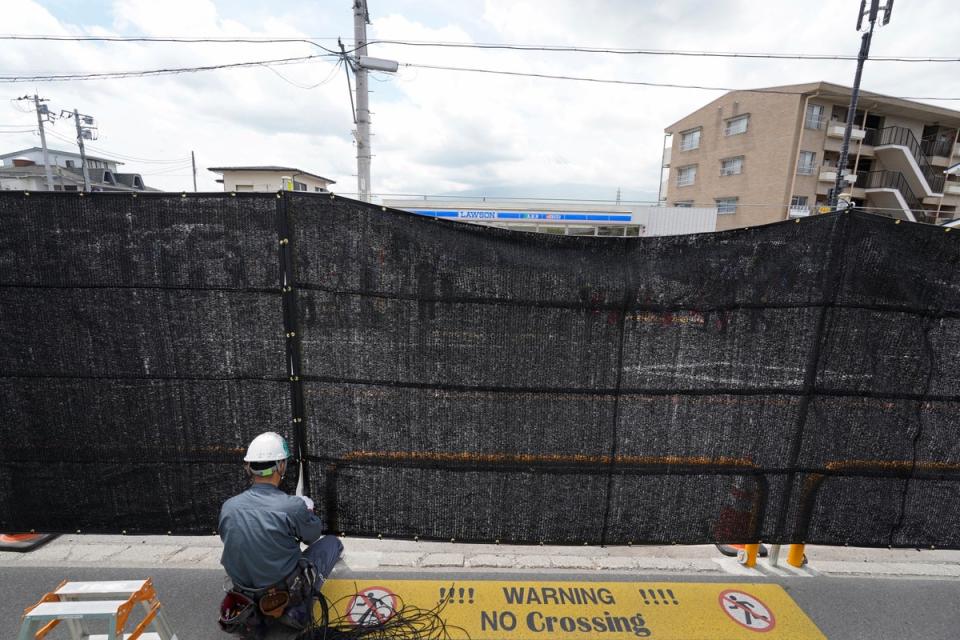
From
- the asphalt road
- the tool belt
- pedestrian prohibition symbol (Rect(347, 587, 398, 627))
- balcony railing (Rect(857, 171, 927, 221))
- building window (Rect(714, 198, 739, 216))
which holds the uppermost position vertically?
balcony railing (Rect(857, 171, 927, 221))

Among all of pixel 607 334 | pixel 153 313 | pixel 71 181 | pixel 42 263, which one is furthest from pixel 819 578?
pixel 71 181

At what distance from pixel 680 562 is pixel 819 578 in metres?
1.01

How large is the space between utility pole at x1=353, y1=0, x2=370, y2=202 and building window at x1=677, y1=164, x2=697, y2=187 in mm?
30456

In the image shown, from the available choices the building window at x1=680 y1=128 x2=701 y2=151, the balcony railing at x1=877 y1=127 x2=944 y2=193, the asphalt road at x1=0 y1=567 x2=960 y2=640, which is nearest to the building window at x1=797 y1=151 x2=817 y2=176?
the balcony railing at x1=877 y1=127 x2=944 y2=193

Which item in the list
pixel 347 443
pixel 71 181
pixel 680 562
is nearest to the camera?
pixel 347 443

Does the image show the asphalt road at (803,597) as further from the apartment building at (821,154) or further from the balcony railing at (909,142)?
the balcony railing at (909,142)

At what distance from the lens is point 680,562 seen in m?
3.48

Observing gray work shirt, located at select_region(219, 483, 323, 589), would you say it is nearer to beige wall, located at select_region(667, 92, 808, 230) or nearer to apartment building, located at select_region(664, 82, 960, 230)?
apartment building, located at select_region(664, 82, 960, 230)

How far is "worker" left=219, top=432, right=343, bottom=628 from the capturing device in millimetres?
2363

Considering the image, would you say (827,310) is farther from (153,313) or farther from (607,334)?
(153,313)

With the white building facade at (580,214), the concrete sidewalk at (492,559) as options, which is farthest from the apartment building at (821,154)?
the concrete sidewalk at (492,559)

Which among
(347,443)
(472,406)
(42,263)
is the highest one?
(42,263)

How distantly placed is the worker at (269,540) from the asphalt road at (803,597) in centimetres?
62

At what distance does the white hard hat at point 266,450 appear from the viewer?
2.49 meters
